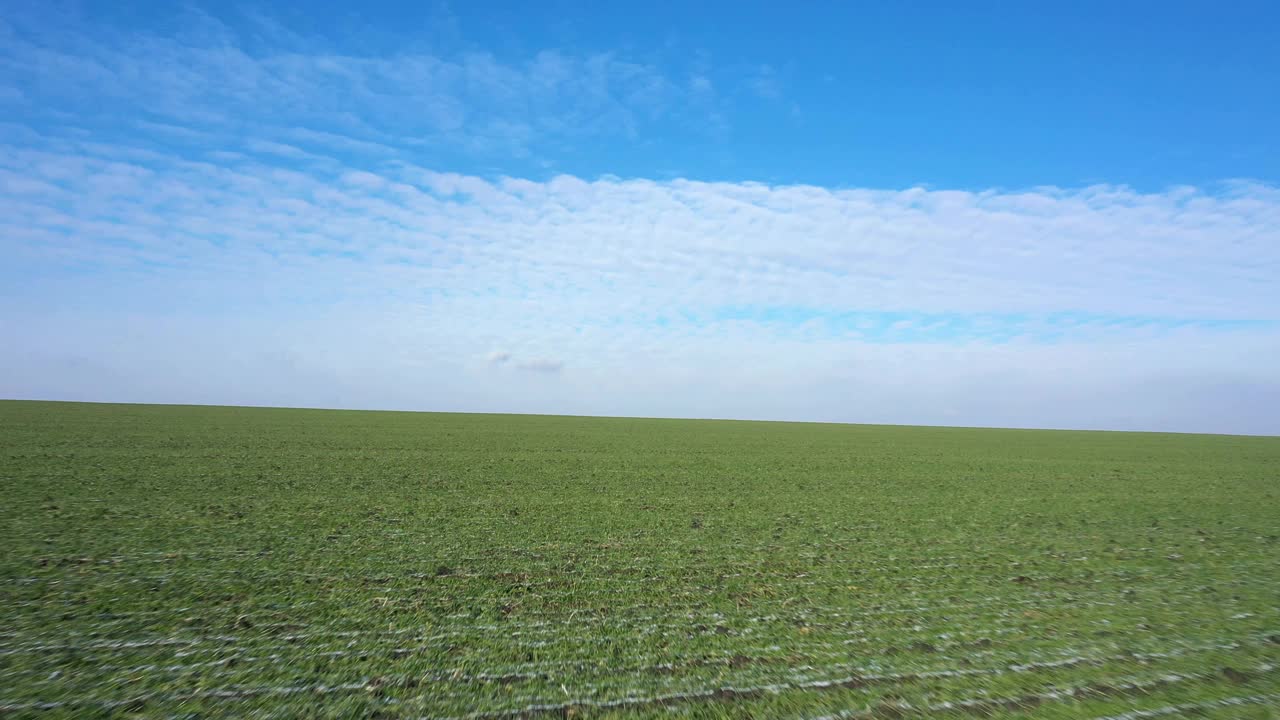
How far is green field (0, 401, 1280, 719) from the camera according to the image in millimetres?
3348

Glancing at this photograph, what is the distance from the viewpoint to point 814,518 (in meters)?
8.52

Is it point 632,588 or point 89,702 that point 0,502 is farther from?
point 632,588

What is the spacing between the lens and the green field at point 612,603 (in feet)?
11.0

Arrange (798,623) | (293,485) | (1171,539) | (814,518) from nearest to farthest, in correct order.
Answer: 1. (798,623)
2. (1171,539)
3. (814,518)
4. (293,485)

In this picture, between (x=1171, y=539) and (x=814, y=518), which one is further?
(x=814, y=518)

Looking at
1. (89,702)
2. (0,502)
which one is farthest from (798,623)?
(0,502)

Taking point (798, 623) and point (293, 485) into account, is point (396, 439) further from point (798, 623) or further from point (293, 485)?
point (798, 623)

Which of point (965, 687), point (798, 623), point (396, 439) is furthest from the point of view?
point (396, 439)

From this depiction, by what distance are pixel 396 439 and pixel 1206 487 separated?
22530 millimetres

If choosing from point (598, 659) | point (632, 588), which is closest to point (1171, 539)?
point (632, 588)

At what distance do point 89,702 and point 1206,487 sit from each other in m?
18.8

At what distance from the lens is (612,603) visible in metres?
4.71

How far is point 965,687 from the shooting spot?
3.52 m

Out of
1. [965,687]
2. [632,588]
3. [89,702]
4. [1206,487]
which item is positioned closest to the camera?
[89,702]
